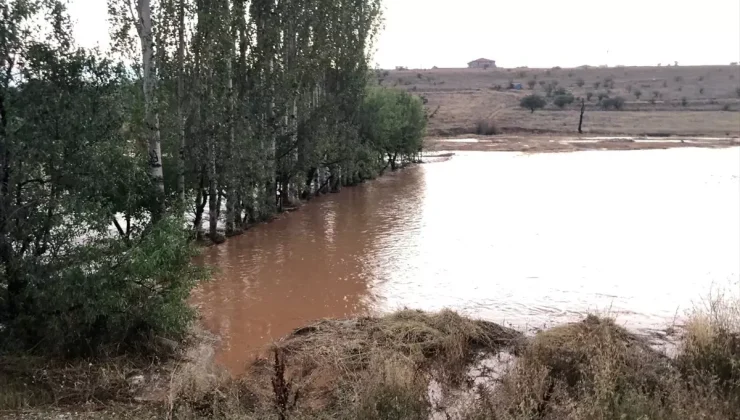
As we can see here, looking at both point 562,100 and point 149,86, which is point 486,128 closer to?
point 562,100

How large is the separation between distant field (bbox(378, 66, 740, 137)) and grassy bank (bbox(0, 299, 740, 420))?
114ft

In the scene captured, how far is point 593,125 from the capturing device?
61.0 m

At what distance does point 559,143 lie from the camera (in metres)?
49.5

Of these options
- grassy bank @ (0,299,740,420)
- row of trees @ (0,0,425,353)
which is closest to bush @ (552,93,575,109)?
row of trees @ (0,0,425,353)

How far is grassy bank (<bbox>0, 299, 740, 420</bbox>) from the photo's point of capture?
592cm

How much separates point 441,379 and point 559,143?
45236mm

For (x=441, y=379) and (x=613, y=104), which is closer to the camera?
(x=441, y=379)

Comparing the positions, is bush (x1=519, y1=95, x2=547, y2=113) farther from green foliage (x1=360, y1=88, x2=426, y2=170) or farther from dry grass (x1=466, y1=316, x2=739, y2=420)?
dry grass (x1=466, y1=316, x2=739, y2=420)

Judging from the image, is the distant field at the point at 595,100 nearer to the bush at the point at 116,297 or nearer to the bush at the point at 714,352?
the bush at the point at 714,352

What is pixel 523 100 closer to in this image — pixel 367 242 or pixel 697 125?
pixel 697 125

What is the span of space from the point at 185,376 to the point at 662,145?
1980 inches

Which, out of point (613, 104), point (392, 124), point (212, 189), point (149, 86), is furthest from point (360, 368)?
point (613, 104)

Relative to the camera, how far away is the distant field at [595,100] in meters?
59.8

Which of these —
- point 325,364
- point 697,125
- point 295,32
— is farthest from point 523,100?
point 325,364
